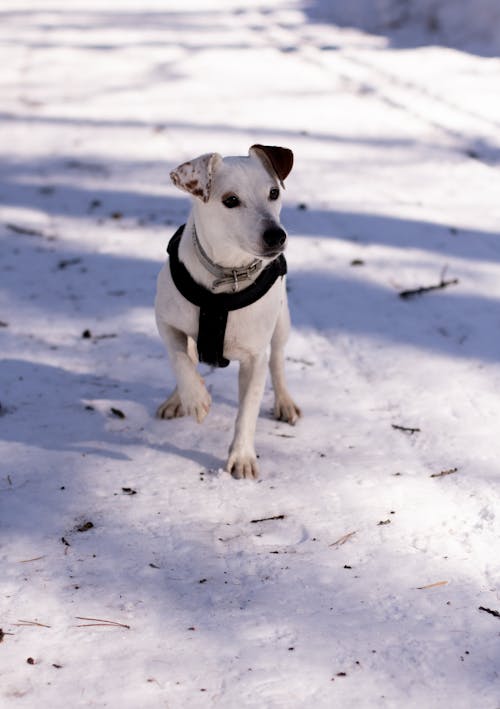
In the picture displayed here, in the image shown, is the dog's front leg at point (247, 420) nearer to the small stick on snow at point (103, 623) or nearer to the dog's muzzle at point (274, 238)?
the dog's muzzle at point (274, 238)

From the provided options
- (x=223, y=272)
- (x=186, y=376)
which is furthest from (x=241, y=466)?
(x=223, y=272)

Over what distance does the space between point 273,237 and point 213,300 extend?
0.43 metres

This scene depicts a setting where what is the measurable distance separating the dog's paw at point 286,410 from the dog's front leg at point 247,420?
1.56ft

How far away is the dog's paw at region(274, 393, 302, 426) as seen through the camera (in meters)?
4.45

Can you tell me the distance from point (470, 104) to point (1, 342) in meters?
6.51

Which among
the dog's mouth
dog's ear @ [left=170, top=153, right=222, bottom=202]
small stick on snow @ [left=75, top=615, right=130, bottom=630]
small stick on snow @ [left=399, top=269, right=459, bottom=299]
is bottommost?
small stick on snow @ [left=399, top=269, right=459, bottom=299]

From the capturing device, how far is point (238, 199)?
142 inches

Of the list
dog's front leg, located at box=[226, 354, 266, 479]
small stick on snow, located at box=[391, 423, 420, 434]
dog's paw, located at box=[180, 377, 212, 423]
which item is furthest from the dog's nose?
small stick on snow, located at box=[391, 423, 420, 434]

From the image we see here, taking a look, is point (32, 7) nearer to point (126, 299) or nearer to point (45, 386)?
point (126, 299)

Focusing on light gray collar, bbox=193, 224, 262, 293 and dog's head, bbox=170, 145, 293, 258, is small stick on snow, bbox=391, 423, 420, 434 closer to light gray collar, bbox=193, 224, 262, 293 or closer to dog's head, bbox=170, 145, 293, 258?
light gray collar, bbox=193, 224, 262, 293

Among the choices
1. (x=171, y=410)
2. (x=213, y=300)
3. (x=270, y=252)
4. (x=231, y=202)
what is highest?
(x=231, y=202)

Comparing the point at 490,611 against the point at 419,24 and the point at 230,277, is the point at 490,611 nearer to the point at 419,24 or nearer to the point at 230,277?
the point at 230,277

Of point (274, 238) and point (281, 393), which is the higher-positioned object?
point (274, 238)

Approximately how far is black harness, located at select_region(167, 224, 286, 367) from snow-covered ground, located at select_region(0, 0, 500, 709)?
60cm
